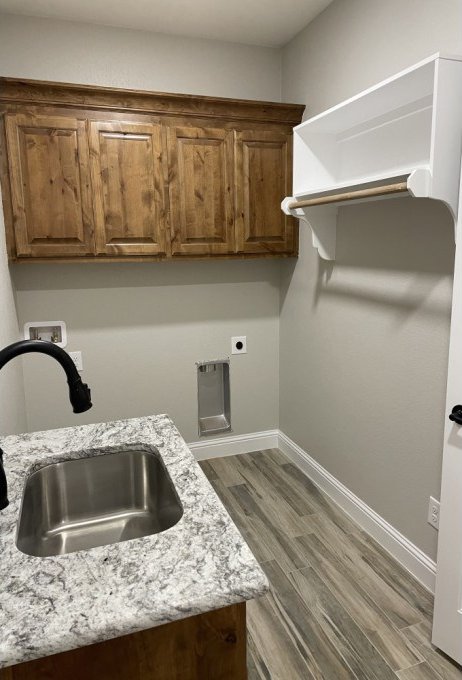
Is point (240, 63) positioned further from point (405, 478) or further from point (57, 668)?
point (57, 668)

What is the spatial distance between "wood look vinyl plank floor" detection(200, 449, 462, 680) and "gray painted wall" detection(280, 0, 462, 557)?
0.22m

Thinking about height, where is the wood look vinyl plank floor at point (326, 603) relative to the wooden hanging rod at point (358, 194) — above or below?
below

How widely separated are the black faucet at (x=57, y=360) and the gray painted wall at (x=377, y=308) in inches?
55.9

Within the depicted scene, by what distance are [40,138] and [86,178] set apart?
28 centimetres

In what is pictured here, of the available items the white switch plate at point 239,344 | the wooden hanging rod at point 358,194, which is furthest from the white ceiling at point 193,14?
the white switch plate at point 239,344

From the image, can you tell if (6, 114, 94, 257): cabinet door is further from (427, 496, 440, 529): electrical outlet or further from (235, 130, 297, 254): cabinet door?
(427, 496, 440, 529): electrical outlet

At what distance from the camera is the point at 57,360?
1.08 metres

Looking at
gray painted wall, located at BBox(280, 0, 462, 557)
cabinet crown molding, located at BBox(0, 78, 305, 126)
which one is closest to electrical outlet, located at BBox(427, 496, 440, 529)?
gray painted wall, located at BBox(280, 0, 462, 557)

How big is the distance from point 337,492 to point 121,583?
2.04m

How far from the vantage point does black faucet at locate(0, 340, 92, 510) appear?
3.43 ft

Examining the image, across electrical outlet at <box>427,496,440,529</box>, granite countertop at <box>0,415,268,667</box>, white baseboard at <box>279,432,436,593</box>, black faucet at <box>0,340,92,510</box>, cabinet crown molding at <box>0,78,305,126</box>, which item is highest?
cabinet crown molding at <box>0,78,305,126</box>

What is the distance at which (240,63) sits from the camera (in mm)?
2885

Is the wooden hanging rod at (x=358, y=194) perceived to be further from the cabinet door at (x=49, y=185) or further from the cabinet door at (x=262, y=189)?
the cabinet door at (x=49, y=185)

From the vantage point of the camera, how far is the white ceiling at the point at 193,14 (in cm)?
Result: 236
